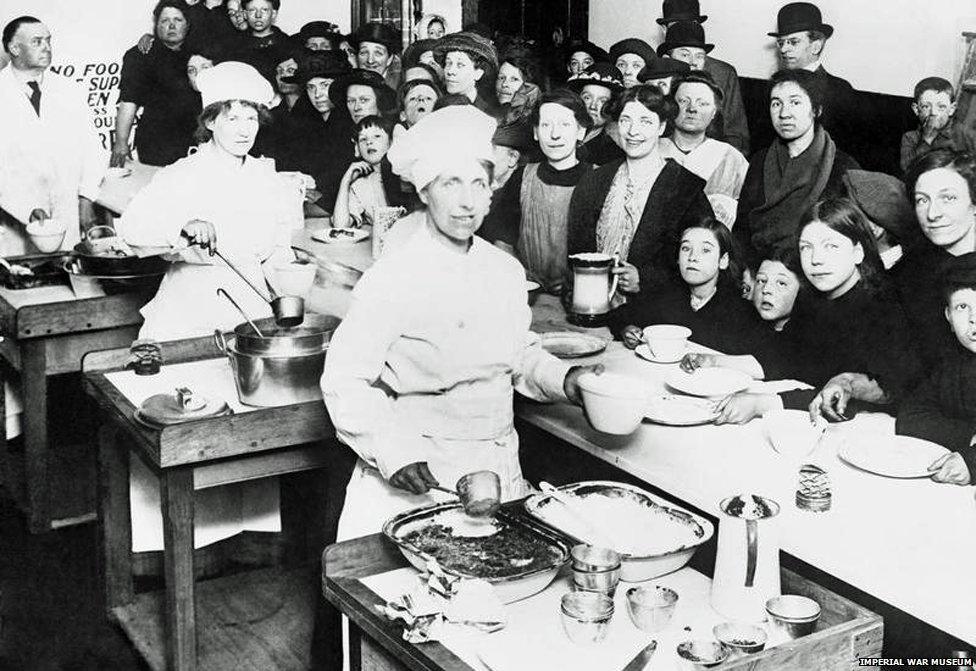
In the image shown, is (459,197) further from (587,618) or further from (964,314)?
(964,314)

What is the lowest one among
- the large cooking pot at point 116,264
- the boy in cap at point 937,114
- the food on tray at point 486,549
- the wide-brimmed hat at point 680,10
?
the food on tray at point 486,549

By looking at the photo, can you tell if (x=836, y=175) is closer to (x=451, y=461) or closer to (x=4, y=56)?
(x=451, y=461)

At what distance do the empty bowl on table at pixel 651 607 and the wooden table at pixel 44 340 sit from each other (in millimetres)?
2705

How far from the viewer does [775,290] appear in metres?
3.44

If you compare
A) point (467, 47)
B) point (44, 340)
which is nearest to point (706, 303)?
point (44, 340)

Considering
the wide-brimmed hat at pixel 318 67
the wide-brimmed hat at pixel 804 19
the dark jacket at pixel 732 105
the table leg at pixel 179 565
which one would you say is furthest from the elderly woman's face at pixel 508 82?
the table leg at pixel 179 565

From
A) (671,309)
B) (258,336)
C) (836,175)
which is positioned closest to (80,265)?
(258,336)

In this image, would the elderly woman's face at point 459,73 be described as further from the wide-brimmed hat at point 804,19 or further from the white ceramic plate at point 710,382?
the white ceramic plate at point 710,382

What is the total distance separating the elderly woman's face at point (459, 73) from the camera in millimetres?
5785

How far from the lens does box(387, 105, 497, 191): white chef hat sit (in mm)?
2465

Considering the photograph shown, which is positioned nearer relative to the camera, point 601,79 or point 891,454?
point 891,454

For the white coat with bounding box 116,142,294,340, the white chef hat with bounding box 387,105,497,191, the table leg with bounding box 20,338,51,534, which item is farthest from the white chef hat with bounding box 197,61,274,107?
the white chef hat with bounding box 387,105,497,191

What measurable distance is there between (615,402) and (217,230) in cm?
191

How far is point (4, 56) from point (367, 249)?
254 centimetres
